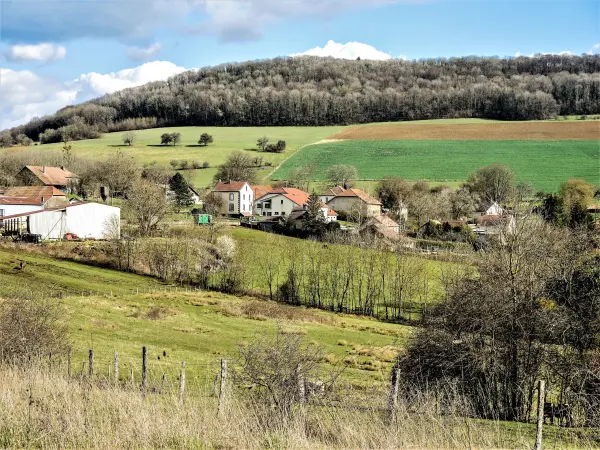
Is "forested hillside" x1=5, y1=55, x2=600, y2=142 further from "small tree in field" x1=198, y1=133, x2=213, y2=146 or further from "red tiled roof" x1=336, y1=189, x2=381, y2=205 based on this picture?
"red tiled roof" x1=336, y1=189, x2=381, y2=205

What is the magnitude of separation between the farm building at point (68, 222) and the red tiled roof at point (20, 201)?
4.03m

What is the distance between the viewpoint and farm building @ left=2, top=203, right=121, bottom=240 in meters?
60.9

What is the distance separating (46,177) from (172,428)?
90.3 m

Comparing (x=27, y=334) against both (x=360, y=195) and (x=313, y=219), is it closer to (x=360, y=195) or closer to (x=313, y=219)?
(x=313, y=219)

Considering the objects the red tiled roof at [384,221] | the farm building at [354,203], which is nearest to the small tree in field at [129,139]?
the farm building at [354,203]

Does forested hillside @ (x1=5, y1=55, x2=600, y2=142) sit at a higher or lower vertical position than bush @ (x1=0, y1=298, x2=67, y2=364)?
higher

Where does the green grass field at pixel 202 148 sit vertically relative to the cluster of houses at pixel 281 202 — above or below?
above

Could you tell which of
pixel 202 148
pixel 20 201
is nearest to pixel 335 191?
pixel 202 148

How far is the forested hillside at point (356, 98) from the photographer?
492ft

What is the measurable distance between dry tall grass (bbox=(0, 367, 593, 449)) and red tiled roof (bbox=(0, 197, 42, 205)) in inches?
2421

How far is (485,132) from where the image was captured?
133 m

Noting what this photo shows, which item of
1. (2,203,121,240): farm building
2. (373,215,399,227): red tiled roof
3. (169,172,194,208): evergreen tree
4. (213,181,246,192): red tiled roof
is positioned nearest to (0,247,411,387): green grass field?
(2,203,121,240): farm building

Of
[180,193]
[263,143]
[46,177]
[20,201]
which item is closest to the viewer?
[20,201]

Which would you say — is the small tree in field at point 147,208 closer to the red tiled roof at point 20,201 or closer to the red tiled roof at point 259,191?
the red tiled roof at point 20,201
